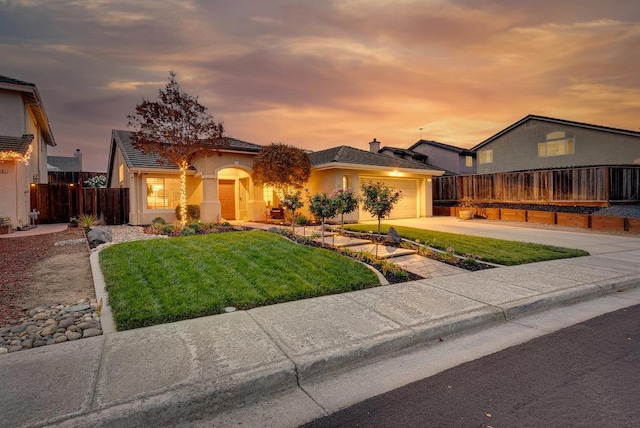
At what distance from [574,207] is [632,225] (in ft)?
14.0

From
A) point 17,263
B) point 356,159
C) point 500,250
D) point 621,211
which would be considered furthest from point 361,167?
point 17,263

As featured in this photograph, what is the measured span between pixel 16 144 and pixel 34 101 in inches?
136

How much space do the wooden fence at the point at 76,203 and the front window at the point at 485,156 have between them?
29.7 metres

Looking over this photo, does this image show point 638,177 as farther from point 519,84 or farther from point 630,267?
point 630,267

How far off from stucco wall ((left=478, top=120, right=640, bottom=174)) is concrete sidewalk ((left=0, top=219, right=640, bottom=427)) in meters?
23.5

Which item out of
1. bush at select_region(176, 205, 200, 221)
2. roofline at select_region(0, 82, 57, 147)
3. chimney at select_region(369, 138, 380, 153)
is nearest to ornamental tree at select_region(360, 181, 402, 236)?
bush at select_region(176, 205, 200, 221)

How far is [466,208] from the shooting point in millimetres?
20688

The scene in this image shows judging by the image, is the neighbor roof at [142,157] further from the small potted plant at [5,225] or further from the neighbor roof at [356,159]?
the small potted plant at [5,225]

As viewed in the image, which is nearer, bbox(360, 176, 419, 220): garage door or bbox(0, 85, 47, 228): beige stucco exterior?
bbox(0, 85, 47, 228): beige stucco exterior

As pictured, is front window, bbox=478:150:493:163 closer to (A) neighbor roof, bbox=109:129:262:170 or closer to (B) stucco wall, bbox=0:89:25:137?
(A) neighbor roof, bbox=109:129:262:170

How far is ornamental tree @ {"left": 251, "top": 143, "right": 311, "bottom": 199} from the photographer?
16.5m

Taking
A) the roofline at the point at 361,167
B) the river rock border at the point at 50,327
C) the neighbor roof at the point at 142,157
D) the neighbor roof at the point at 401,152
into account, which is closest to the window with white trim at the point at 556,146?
the neighbor roof at the point at 401,152

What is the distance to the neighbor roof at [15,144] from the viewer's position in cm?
1384

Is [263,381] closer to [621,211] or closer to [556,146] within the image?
[621,211]
